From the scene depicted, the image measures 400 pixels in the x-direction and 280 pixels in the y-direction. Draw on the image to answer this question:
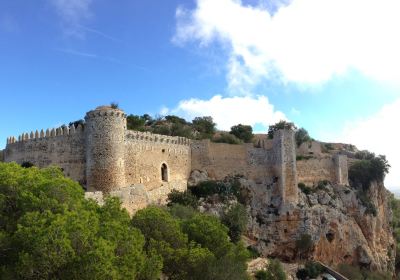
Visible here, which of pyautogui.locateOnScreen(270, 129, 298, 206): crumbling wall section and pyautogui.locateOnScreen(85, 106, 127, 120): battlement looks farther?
pyautogui.locateOnScreen(270, 129, 298, 206): crumbling wall section

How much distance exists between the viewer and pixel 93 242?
16.5 meters

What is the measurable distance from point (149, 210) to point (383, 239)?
3965 centimetres

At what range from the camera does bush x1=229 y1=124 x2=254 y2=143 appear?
61906mm

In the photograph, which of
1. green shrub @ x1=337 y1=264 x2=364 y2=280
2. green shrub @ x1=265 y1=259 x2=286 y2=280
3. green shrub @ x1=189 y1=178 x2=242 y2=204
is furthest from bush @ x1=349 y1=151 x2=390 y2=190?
green shrub @ x1=265 y1=259 x2=286 y2=280

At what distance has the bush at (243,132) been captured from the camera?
61906 millimetres

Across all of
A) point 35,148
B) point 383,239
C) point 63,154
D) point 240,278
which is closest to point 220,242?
point 240,278

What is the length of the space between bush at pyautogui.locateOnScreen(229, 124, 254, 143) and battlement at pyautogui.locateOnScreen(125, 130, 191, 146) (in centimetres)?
1986

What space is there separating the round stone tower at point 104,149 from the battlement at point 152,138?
1793 millimetres

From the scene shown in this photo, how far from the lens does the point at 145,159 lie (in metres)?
36.8

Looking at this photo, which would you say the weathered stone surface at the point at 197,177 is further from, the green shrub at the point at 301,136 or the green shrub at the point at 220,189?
the green shrub at the point at 301,136

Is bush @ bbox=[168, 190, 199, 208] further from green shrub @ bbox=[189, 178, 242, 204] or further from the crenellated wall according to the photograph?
the crenellated wall

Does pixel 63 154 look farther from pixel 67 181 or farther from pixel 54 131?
pixel 67 181

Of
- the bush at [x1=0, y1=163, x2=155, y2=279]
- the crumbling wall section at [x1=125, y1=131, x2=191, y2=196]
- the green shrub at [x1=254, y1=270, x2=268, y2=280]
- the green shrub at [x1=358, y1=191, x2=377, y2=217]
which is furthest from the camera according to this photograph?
the green shrub at [x1=358, y1=191, x2=377, y2=217]

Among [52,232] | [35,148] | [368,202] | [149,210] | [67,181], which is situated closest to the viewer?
[52,232]
